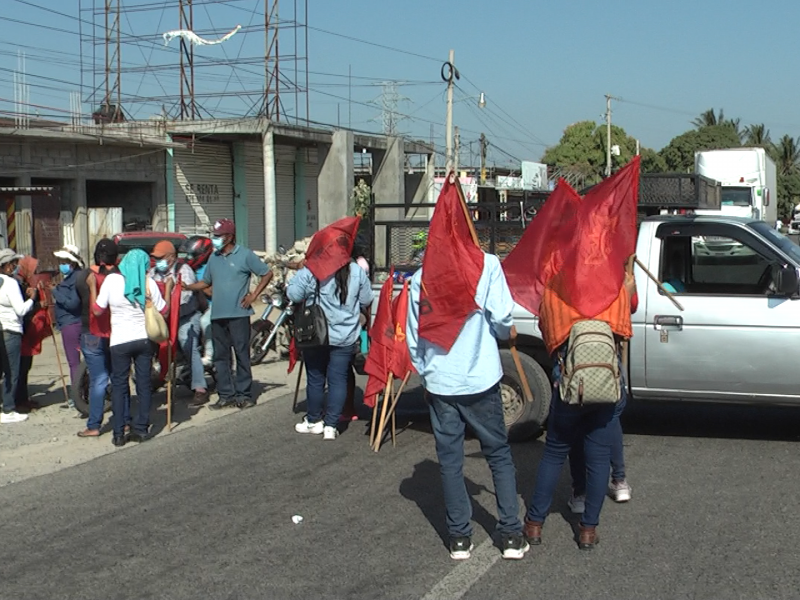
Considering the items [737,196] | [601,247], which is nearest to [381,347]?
[601,247]

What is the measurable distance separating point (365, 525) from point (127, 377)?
3.31m

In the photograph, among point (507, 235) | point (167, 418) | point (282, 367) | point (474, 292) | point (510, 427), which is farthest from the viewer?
point (282, 367)

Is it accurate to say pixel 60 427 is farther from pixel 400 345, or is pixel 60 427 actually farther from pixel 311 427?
pixel 400 345

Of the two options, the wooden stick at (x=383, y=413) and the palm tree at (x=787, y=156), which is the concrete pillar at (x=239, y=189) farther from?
the palm tree at (x=787, y=156)

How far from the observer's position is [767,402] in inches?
302

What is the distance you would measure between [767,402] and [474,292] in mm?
3437

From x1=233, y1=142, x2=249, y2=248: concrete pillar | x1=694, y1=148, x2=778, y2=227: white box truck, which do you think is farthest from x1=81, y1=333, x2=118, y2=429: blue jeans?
x1=694, y1=148, x2=778, y2=227: white box truck

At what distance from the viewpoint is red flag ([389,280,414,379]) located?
27.7 feet

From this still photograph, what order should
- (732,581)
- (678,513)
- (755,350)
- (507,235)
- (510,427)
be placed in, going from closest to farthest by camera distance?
(732,581)
(678,513)
(755,350)
(510,427)
(507,235)

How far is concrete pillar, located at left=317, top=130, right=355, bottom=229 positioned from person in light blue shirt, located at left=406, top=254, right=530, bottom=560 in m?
29.3

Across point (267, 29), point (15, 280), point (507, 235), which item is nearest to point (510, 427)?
point (507, 235)

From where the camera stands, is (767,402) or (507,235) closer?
(767,402)

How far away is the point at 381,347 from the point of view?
856 cm

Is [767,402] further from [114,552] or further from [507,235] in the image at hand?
[114,552]
